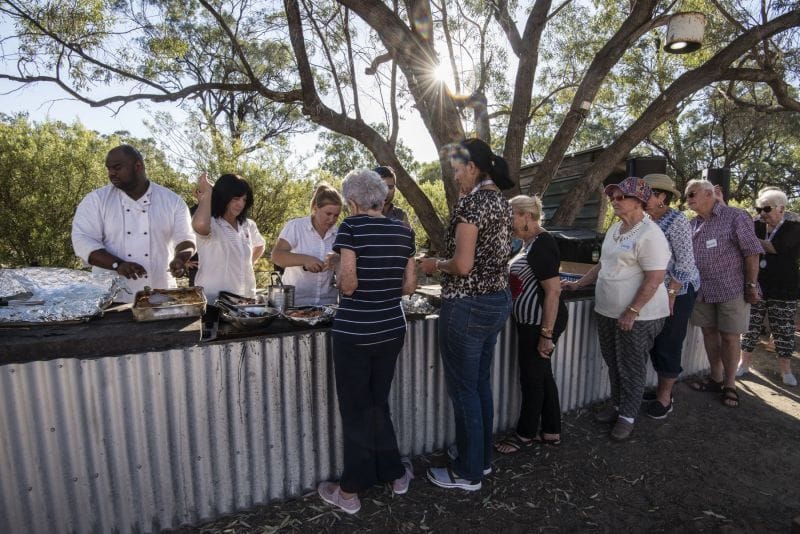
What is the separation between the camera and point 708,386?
4.41 meters

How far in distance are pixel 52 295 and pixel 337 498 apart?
1.98 metres

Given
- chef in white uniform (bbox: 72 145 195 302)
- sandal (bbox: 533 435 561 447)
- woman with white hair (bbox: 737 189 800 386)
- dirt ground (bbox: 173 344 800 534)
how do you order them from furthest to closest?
woman with white hair (bbox: 737 189 800 386), sandal (bbox: 533 435 561 447), chef in white uniform (bbox: 72 145 195 302), dirt ground (bbox: 173 344 800 534)

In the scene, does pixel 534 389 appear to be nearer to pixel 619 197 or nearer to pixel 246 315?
pixel 619 197

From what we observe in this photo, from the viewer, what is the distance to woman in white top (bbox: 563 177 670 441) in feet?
10.2

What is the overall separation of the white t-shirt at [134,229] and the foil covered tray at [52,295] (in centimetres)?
31

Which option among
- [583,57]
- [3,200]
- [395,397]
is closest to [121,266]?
[395,397]

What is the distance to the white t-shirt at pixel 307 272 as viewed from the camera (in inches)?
128

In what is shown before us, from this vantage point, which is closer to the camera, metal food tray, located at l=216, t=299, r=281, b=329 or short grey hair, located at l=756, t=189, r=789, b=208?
metal food tray, located at l=216, t=299, r=281, b=329

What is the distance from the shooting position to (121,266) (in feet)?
9.62

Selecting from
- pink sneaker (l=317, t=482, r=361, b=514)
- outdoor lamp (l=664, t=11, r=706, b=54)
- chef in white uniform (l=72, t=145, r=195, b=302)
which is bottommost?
pink sneaker (l=317, t=482, r=361, b=514)

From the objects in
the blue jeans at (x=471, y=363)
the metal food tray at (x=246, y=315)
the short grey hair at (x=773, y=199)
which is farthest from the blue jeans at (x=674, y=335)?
the metal food tray at (x=246, y=315)

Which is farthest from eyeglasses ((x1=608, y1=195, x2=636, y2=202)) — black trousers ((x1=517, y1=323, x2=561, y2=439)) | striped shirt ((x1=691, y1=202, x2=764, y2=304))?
striped shirt ((x1=691, y1=202, x2=764, y2=304))

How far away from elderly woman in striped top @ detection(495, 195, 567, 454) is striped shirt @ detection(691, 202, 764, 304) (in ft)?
6.09

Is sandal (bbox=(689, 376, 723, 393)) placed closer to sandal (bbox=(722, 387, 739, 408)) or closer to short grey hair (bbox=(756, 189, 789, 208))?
sandal (bbox=(722, 387, 739, 408))
